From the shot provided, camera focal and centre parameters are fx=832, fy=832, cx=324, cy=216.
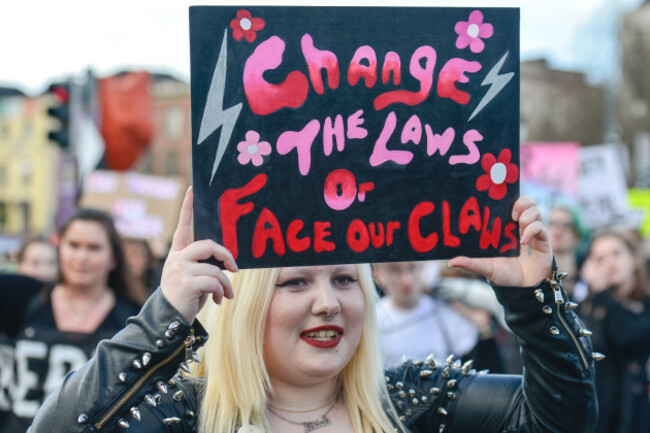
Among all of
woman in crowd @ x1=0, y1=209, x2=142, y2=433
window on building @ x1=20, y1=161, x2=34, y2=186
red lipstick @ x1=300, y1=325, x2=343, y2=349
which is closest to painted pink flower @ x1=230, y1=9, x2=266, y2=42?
red lipstick @ x1=300, y1=325, x2=343, y2=349

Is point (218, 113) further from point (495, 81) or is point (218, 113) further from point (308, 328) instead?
point (495, 81)

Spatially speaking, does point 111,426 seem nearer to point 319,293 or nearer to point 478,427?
point 319,293

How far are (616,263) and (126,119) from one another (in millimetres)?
6606

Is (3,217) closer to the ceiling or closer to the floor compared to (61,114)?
closer to the floor

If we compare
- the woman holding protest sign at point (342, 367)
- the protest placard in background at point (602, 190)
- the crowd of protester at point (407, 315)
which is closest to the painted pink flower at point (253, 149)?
the woman holding protest sign at point (342, 367)

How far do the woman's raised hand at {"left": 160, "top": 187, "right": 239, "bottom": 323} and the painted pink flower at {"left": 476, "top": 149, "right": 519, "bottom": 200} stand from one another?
743 mm

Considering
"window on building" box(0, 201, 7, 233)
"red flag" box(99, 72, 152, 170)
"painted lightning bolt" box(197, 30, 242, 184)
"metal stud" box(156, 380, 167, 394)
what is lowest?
"window on building" box(0, 201, 7, 233)

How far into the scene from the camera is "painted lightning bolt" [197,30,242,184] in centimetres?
208

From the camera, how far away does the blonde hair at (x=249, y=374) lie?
7.41ft

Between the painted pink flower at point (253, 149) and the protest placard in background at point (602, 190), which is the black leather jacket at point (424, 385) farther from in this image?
the protest placard in background at point (602, 190)

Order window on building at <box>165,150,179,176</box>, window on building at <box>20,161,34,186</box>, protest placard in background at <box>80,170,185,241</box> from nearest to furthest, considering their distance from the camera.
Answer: protest placard in background at <box>80,170,185,241</box>, window on building at <box>20,161,34,186</box>, window on building at <box>165,150,179,176</box>

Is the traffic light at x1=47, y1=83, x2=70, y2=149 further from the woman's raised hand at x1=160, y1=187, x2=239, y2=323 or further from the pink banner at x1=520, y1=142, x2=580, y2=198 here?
the woman's raised hand at x1=160, y1=187, x2=239, y2=323

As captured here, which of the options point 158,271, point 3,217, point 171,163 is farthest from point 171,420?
point 171,163

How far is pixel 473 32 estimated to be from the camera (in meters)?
2.29
